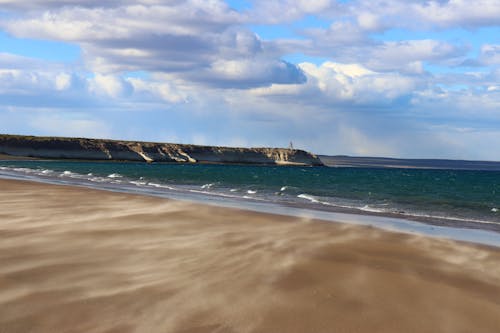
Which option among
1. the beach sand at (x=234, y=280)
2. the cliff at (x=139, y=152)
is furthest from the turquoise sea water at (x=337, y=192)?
the cliff at (x=139, y=152)

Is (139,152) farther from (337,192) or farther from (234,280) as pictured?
(234,280)

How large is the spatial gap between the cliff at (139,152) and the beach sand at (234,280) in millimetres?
123960

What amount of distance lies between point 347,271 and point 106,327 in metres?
5.03

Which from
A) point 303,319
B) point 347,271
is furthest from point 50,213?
point 303,319

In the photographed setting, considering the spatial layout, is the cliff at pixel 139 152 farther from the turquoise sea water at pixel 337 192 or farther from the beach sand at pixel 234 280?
the beach sand at pixel 234 280

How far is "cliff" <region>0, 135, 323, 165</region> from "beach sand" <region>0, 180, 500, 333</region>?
407 feet

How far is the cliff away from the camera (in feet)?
419

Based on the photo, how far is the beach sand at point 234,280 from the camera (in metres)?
6.43

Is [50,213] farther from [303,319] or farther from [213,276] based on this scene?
[303,319]

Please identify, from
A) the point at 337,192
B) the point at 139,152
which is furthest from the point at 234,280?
the point at 139,152

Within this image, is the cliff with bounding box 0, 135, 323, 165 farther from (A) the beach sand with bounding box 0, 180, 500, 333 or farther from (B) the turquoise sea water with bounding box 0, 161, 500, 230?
(A) the beach sand with bounding box 0, 180, 500, 333

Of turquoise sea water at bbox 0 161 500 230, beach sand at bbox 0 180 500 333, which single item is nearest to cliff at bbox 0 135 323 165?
turquoise sea water at bbox 0 161 500 230

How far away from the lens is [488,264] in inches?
438

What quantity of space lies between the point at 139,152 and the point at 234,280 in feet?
452
